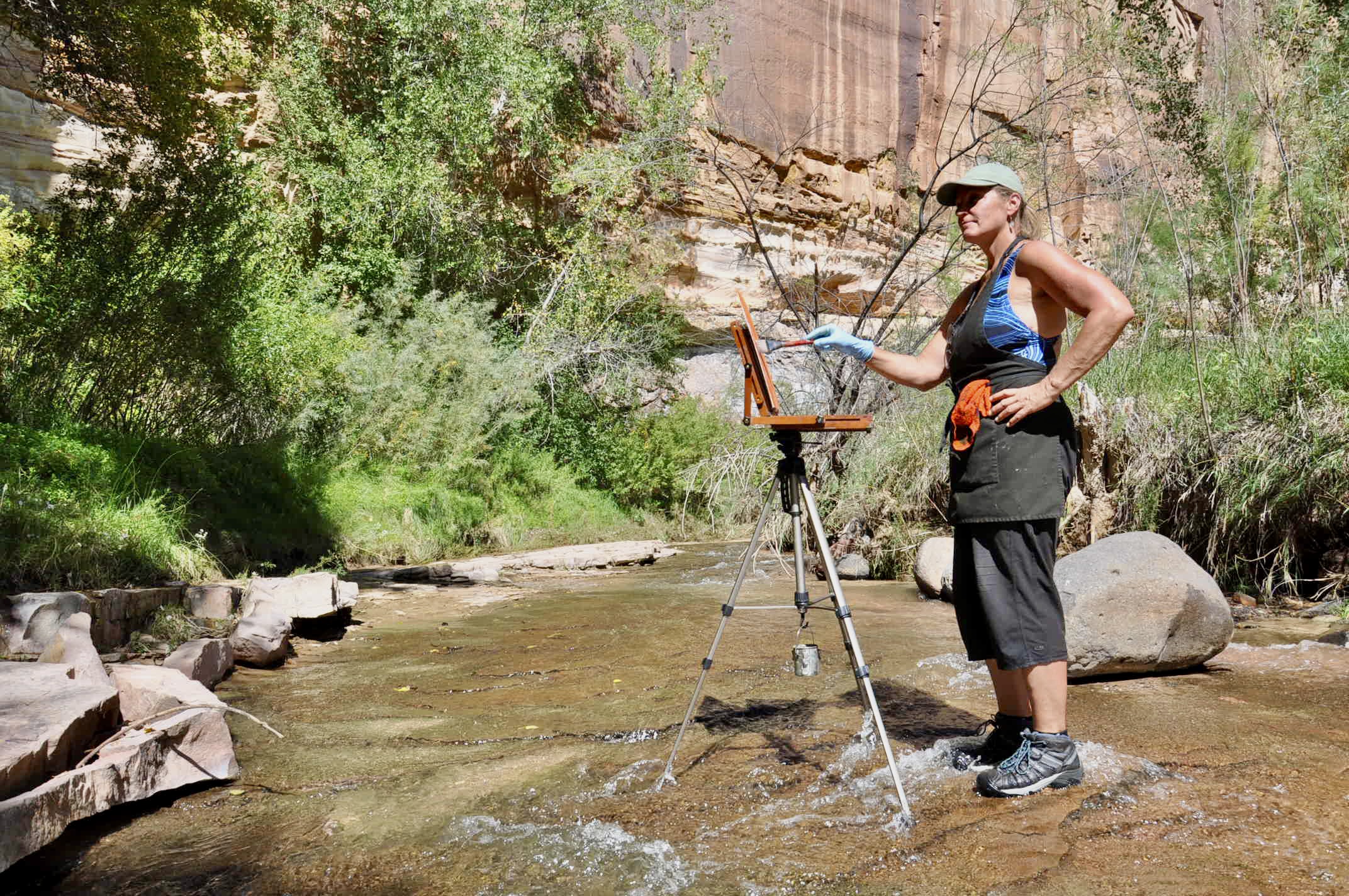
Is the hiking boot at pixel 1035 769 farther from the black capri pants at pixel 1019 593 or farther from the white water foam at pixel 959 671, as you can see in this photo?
A: the white water foam at pixel 959 671

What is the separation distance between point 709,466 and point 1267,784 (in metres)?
7.11

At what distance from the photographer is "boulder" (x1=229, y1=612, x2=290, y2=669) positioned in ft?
15.9

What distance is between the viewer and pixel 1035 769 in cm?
262

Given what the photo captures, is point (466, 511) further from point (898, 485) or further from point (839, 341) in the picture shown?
point (839, 341)

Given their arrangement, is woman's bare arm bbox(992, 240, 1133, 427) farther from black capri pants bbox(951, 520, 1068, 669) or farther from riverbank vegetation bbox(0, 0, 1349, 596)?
riverbank vegetation bbox(0, 0, 1349, 596)

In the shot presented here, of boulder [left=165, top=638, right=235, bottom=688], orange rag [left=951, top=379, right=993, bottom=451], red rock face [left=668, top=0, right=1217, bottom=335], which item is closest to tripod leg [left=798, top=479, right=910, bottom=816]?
orange rag [left=951, top=379, right=993, bottom=451]

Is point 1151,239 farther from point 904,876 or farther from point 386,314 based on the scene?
point 386,314

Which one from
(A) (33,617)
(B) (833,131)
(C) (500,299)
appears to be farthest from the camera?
(B) (833,131)

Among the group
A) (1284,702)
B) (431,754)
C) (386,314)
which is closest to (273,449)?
(386,314)

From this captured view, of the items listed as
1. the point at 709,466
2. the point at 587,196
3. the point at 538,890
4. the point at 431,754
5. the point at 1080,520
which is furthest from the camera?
the point at 587,196

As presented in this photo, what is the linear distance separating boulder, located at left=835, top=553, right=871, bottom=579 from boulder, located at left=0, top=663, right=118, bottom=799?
647 cm

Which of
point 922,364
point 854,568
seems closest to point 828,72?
point 854,568

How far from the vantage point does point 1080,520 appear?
23.9 feet

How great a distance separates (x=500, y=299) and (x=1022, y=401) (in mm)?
16310
